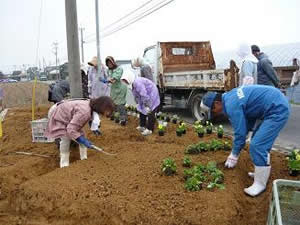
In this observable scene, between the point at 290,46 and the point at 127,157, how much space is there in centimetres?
1666

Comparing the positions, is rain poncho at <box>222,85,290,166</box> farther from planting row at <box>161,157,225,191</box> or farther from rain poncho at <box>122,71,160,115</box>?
rain poncho at <box>122,71,160,115</box>

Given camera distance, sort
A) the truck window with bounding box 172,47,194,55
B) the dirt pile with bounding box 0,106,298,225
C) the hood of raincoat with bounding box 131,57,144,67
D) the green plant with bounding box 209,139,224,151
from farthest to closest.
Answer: the truck window with bounding box 172,47,194,55 → the hood of raincoat with bounding box 131,57,144,67 → the green plant with bounding box 209,139,224,151 → the dirt pile with bounding box 0,106,298,225

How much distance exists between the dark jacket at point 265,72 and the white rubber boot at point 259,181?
293 cm

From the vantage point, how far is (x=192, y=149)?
178 inches

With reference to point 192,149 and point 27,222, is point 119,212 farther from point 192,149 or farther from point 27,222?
point 192,149

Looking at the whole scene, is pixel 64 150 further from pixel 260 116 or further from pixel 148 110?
pixel 260 116

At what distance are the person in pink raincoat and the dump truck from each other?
4.60 meters

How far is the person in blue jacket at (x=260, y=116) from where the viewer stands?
3.29m

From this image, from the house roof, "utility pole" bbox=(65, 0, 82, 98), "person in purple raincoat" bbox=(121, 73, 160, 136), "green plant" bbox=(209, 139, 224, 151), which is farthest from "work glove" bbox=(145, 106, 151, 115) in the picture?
the house roof

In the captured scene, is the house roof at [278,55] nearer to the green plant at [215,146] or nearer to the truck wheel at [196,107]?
the truck wheel at [196,107]

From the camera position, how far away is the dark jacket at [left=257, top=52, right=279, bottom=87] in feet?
18.9

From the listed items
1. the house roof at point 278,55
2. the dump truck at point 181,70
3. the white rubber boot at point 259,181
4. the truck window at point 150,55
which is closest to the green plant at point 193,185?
the white rubber boot at point 259,181

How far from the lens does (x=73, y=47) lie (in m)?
5.41

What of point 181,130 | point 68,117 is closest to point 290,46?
point 181,130
